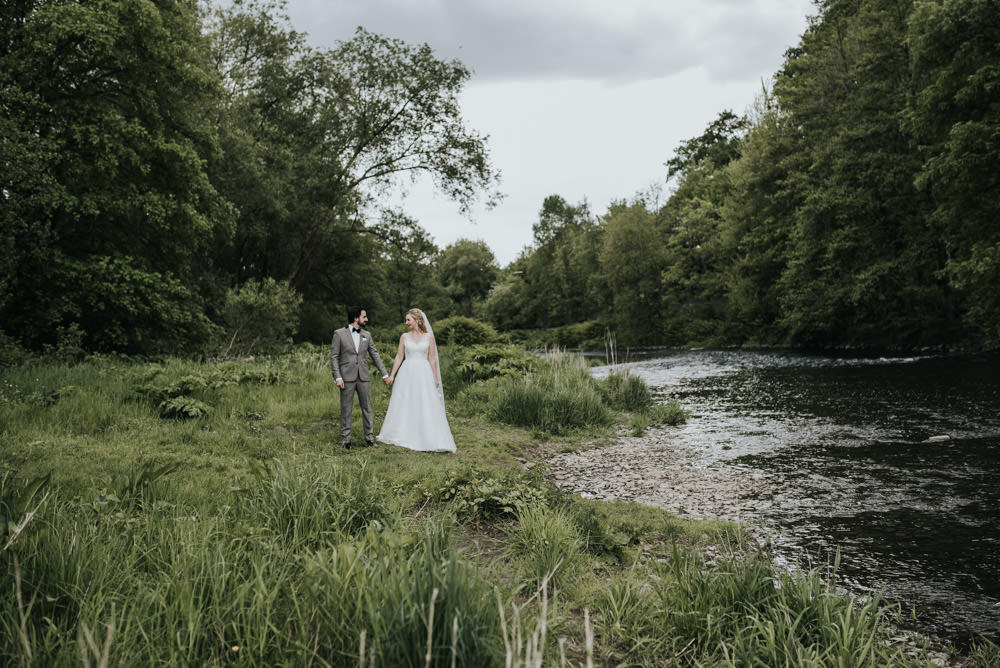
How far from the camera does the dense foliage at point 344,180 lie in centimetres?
1800

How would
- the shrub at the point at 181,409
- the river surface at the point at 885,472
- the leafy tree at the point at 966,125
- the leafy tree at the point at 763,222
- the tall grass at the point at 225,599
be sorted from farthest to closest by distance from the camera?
the leafy tree at the point at 763,222 < the leafy tree at the point at 966,125 < the shrub at the point at 181,409 < the river surface at the point at 885,472 < the tall grass at the point at 225,599

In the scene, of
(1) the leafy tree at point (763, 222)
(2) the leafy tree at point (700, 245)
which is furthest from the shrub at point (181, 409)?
(2) the leafy tree at point (700, 245)

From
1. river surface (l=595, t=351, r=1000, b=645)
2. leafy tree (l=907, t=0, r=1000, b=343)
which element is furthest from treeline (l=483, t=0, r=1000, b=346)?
river surface (l=595, t=351, r=1000, b=645)

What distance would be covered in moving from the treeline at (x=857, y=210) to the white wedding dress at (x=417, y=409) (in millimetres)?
18563

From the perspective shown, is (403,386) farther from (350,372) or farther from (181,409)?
(181,409)

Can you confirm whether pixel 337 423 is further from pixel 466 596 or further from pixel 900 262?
pixel 900 262

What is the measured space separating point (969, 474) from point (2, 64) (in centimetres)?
2282

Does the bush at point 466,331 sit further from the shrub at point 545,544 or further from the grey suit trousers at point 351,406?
the shrub at point 545,544

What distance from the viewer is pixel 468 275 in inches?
4048

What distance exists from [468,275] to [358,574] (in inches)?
3955

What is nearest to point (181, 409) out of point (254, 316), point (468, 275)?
point (254, 316)

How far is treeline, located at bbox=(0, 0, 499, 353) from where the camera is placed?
17.3 m

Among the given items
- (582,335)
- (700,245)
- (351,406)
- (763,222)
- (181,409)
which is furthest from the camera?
(582,335)

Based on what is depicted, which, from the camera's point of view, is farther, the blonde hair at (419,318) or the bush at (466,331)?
the bush at (466,331)
